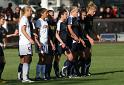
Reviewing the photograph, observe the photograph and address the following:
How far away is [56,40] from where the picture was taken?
18719 millimetres

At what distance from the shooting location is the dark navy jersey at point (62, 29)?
18453 millimetres

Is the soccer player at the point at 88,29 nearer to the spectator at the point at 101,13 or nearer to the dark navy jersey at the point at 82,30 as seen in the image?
the dark navy jersey at the point at 82,30

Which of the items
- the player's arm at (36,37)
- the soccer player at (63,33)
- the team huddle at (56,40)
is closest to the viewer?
the team huddle at (56,40)

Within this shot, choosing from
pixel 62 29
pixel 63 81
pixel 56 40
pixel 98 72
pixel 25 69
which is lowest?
pixel 98 72

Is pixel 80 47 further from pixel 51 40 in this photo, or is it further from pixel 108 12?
pixel 108 12

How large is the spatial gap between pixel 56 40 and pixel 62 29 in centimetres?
41

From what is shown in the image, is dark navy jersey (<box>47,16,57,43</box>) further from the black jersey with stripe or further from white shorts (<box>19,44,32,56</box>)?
white shorts (<box>19,44,32,56</box>)

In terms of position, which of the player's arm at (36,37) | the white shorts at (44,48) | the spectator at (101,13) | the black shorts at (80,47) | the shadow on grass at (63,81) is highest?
the player's arm at (36,37)

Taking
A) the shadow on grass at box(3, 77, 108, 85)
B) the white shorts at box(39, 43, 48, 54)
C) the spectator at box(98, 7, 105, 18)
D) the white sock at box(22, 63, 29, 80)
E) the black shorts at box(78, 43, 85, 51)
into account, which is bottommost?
the spectator at box(98, 7, 105, 18)

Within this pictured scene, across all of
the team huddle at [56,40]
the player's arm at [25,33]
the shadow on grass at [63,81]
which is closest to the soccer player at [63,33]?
the team huddle at [56,40]

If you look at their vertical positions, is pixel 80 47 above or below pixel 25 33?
below

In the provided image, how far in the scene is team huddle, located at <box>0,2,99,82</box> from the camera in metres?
17.0

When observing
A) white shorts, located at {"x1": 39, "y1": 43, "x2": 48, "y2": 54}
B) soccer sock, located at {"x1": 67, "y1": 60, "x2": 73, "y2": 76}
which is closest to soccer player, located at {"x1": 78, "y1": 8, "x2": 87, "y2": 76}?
soccer sock, located at {"x1": 67, "y1": 60, "x2": 73, "y2": 76}

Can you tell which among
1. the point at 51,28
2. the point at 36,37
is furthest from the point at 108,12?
the point at 36,37
